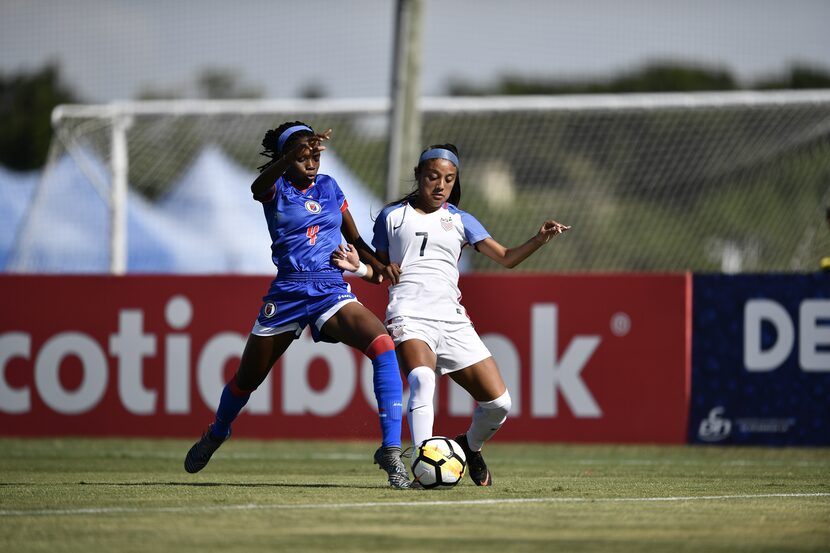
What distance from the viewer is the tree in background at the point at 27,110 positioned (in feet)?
149

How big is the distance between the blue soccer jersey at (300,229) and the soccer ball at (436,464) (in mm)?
1353

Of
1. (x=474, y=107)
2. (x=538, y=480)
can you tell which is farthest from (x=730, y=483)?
(x=474, y=107)

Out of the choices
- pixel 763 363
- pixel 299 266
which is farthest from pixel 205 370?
pixel 299 266

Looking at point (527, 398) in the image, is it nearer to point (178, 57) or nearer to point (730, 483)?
point (730, 483)

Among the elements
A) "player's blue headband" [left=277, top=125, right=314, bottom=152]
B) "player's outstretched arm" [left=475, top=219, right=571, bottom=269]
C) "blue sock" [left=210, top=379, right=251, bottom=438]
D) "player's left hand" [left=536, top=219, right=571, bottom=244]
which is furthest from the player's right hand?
"blue sock" [left=210, top=379, right=251, bottom=438]

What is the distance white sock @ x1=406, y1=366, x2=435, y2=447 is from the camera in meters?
8.75

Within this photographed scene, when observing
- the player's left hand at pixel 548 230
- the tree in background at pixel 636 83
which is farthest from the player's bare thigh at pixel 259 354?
the tree in background at pixel 636 83

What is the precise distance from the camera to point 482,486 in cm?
920

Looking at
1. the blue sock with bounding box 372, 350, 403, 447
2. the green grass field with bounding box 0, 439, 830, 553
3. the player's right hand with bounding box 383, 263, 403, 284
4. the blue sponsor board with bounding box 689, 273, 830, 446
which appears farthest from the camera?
the blue sponsor board with bounding box 689, 273, 830, 446

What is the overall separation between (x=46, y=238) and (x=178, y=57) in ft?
11.7

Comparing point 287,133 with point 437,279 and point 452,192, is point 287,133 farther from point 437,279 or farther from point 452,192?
point 437,279

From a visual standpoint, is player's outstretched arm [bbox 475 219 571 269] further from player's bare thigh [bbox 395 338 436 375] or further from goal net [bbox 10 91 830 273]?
goal net [bbox 10 91 830 273]

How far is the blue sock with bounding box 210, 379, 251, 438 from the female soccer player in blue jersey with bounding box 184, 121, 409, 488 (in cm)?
19

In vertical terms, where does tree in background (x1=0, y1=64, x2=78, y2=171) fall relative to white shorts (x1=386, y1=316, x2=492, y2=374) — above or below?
above
